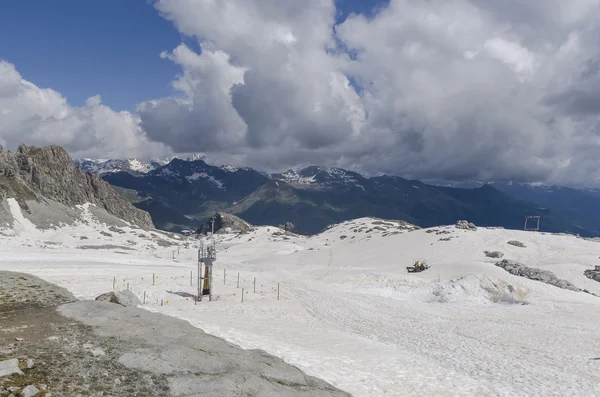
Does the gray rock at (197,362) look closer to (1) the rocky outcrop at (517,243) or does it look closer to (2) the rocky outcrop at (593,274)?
(2) the rocky outcrop at (593,274)

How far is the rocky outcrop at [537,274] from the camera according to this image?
5667 cm

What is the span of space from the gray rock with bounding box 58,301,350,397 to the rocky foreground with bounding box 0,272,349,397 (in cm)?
4

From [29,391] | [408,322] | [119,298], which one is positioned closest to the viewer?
[29,391]

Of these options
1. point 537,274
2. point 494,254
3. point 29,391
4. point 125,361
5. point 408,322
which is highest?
point 29,391

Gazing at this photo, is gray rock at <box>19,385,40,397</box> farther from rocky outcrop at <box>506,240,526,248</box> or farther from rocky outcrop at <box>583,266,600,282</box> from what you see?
rocky outcrop at <box>506,240,526,248</box>

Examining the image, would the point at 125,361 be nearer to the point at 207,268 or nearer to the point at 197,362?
the point at 197,362

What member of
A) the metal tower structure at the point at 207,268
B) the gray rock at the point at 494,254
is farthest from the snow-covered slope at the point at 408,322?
the gray rock at the point at 494,254

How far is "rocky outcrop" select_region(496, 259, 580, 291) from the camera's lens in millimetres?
56669

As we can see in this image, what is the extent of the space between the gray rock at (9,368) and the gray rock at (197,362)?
3.64 m

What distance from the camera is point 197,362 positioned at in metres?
16.7

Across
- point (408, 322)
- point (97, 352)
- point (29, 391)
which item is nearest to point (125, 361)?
point (97, 352)

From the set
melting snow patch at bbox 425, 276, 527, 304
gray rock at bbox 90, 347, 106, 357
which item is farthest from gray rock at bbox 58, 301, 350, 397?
melting snow patch at bbox 425, 276, 527, 304

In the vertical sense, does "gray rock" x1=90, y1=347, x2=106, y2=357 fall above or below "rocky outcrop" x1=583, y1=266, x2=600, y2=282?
above

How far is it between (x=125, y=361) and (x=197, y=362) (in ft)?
9.67
